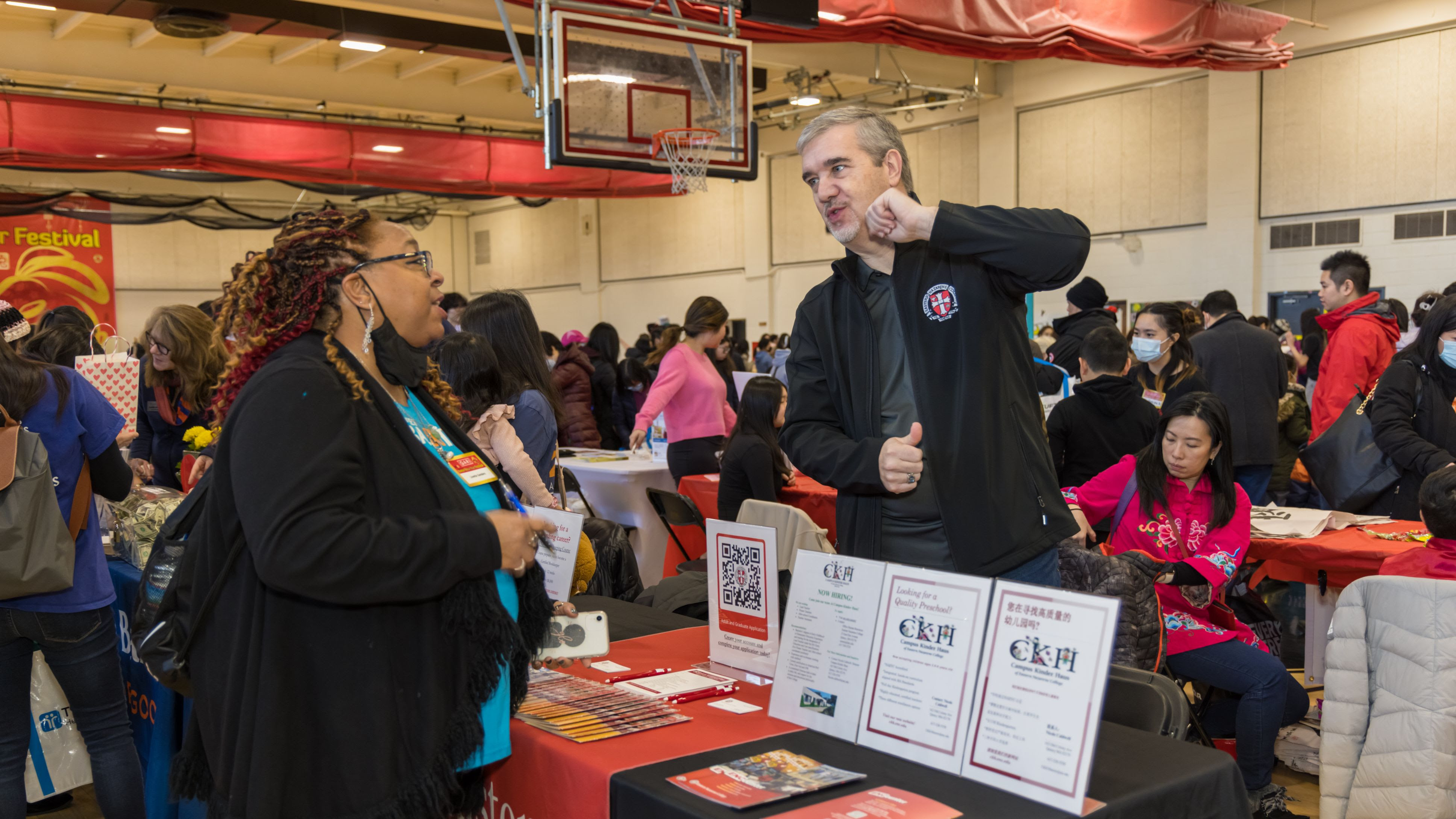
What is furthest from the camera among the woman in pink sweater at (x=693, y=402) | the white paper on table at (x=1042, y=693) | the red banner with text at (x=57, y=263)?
the red banner with text at (x=57, y=263)

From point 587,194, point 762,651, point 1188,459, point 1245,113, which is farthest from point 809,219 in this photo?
point 762,651

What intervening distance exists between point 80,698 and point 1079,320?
4275 mm

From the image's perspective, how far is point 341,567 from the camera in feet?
4.22

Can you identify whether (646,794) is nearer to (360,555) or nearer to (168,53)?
(360,555)

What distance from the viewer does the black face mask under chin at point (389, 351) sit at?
1.50 meters

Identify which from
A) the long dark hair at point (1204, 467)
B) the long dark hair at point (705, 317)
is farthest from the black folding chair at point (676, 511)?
the long dark hair at point (1204, 467)

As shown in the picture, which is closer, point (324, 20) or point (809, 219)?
point (324, 20)

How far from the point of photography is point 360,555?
1.29m

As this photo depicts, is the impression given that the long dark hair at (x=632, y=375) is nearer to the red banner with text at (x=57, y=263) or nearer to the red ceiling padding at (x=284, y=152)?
the red ceiling padding at (x=284, y=152)

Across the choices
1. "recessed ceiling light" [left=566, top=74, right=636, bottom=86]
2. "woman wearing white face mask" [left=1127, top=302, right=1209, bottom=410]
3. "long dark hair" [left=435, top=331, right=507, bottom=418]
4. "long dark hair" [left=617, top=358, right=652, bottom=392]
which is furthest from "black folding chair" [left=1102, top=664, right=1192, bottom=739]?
"long dark hair" [left=617, top=358, right=652, bottom=392]

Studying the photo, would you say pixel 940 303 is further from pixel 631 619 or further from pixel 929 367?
pixel 631 619

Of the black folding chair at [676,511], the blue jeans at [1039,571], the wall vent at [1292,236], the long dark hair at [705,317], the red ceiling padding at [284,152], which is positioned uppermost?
the red ceiling padding at [284,152]

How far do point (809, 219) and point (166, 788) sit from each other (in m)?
12.9

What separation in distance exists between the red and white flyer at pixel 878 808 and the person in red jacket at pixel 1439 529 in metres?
1.86
